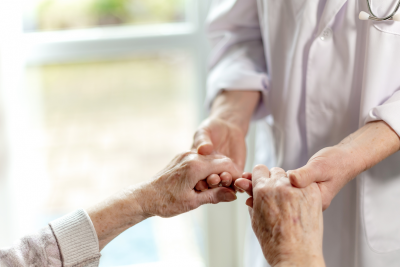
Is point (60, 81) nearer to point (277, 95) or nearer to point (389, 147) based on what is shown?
point (277, 95)

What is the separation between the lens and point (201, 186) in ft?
2.71

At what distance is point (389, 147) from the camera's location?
685 mm

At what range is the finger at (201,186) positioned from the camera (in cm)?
83

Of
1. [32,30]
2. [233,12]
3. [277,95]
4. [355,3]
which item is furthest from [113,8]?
[355,3]

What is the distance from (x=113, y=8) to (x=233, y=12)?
0.74 metres

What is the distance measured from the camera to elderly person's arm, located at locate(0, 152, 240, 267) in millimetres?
722

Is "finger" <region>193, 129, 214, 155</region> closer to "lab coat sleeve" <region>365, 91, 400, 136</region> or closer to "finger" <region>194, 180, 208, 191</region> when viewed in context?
"finger" <region>194, 180, 208, 191</region>

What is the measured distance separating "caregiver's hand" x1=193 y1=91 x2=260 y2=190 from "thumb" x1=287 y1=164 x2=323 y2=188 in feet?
0.60

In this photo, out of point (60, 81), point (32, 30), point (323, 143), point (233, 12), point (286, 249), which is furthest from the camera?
point (60, 81)

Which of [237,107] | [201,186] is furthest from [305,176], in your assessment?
[237,107]

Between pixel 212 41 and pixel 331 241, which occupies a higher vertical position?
pixel 212 41

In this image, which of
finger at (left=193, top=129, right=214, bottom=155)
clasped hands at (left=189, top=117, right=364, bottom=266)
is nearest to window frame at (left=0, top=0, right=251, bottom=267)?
finger at (left=193, top=129, right=214, bottom=155)

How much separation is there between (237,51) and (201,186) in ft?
1.44

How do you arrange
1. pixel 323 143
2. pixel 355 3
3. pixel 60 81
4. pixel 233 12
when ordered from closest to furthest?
pixel 355 3
pixel 323 143
pixel 233 12
pixel 60 81
